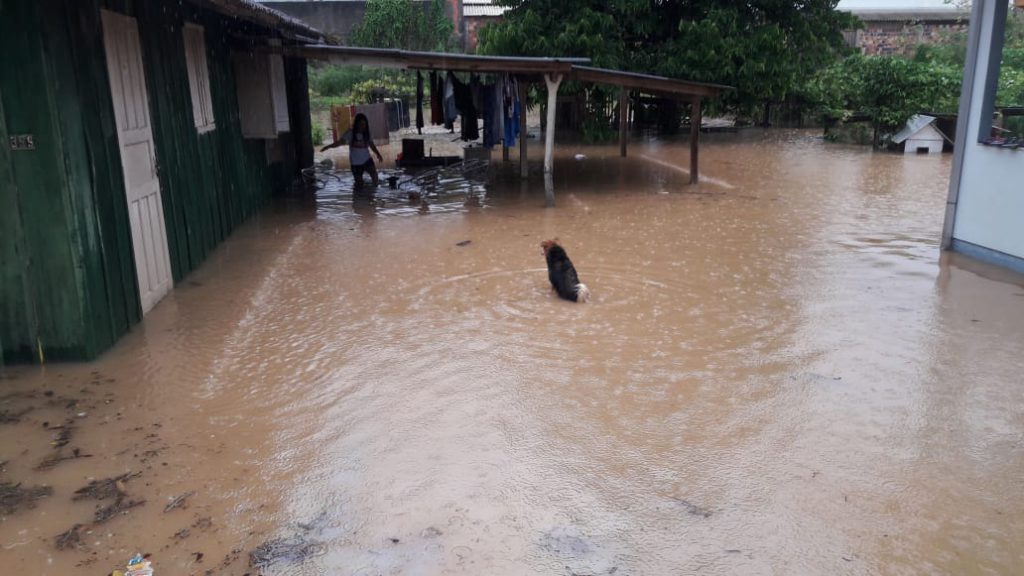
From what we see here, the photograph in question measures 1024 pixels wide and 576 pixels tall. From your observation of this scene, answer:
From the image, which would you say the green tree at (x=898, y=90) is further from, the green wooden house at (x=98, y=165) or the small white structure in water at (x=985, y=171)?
the green wooden house at (x=98, y=165)

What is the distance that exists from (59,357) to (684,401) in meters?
4.51

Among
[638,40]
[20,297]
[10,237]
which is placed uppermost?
[638,40]

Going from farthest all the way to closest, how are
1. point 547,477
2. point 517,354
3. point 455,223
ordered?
point 455,223
point 517,354
point 547,477

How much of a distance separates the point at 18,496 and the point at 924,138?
1924 cm

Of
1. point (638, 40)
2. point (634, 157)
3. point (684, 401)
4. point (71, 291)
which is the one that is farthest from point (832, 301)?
point (638, 40)

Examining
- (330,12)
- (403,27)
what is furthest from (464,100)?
(330,12)

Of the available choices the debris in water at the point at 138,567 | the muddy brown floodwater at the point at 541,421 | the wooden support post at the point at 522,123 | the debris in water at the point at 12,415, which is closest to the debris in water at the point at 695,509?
the muddy brown floodwater at the point at 541,421

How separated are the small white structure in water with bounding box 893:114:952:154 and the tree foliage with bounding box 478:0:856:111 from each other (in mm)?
2968

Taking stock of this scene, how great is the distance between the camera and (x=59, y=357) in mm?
5523

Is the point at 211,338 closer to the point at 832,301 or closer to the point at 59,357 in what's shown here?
the point at 59,357

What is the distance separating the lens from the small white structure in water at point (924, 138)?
17.8 metres

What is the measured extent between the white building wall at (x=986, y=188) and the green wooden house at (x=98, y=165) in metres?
7.94

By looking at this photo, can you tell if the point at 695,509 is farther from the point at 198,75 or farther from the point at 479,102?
the point at 479,102

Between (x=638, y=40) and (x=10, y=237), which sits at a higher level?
(x=638, y=40)
